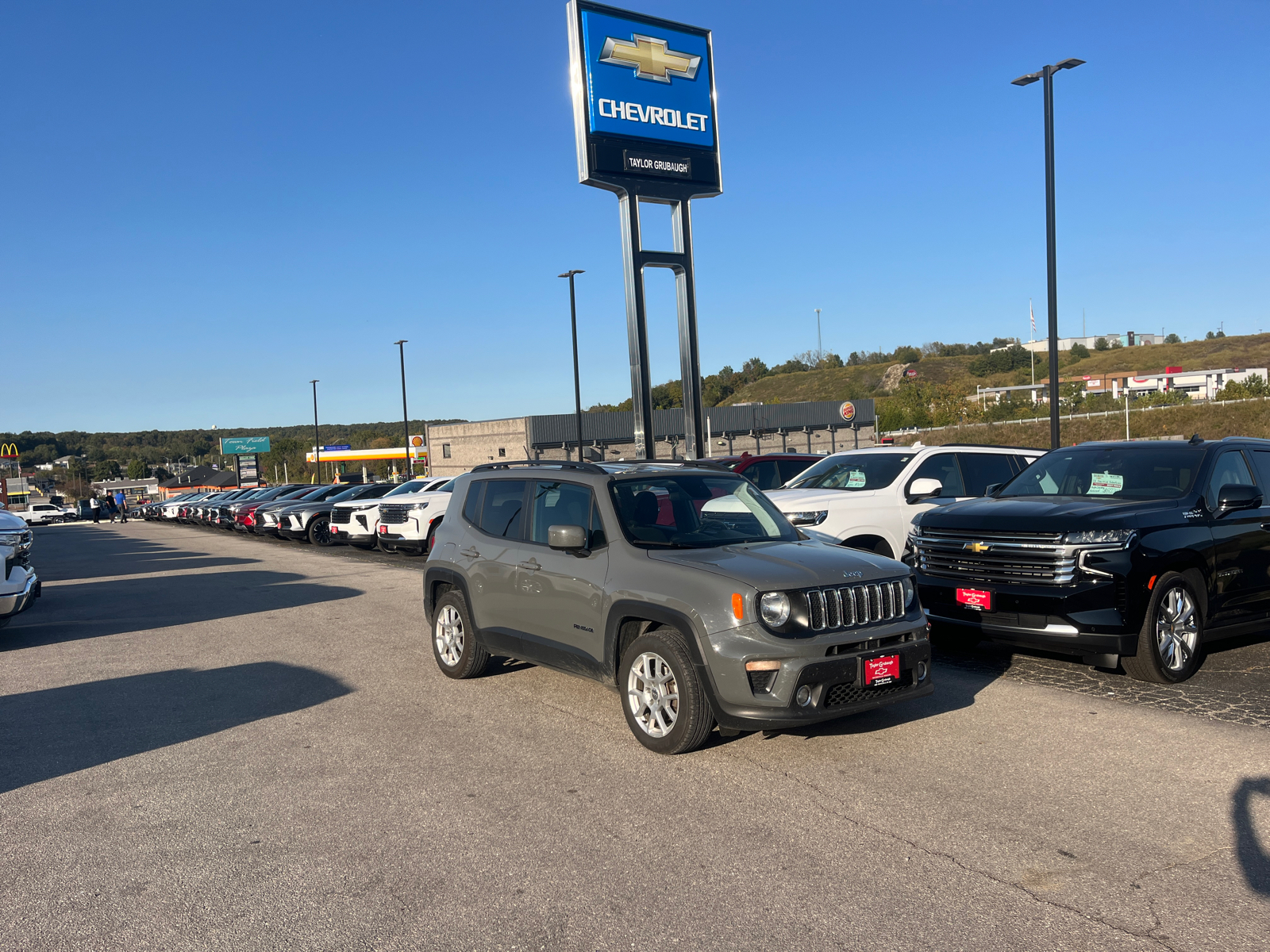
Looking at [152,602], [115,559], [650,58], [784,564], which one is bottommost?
[115,559]

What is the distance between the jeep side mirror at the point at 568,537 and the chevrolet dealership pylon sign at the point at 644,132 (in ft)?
46.4

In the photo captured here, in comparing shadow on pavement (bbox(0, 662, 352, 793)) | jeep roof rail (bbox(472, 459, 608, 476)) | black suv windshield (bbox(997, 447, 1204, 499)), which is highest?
jeep roof rail (bbox(472, 459, 608, 476))

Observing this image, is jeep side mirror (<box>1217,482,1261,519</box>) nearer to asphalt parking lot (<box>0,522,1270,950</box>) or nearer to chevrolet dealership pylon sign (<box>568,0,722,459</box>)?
asphalt parking lot (<box>0,522,1270,950</box>)

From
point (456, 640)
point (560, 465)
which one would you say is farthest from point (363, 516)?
point (560, 465)

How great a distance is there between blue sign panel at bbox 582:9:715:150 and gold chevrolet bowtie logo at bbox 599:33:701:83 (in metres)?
0.02

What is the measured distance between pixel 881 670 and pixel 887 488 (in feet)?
18.4

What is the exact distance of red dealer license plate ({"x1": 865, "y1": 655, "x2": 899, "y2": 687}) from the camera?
544cm

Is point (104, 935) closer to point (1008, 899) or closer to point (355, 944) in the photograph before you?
point (355, 944)

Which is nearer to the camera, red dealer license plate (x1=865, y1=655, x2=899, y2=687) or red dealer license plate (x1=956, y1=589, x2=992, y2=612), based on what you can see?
red dealer license plate (x1=865, y1=655, x2=899, y2=687)

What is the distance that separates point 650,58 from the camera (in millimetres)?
21500

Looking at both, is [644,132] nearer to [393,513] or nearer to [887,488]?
[393,513]

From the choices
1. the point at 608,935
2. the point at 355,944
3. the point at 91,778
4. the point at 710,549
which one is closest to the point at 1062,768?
the point at 710,549

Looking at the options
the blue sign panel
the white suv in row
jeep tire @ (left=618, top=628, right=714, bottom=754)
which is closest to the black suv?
the white suv in row

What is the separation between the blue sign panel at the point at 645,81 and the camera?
20.6m
